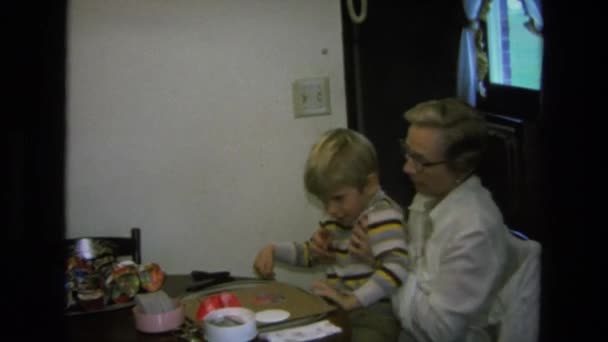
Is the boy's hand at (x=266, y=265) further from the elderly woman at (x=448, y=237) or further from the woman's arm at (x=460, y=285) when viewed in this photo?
the woman's arm at (x=460, y=285)

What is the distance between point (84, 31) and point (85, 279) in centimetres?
92

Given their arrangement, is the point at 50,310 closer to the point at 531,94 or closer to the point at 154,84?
the point at 531,94

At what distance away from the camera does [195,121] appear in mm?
1906

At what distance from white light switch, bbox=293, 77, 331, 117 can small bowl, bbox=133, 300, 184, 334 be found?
963mm

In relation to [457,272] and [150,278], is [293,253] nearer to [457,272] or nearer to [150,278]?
[150,278]

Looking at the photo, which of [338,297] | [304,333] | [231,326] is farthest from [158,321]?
[338,297]

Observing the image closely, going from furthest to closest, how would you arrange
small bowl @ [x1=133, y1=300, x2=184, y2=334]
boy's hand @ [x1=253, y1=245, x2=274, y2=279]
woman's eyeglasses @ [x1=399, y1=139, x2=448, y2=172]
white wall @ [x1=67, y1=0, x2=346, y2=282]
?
white wall @ [x1=67, y1=0, x2=346, y2=282], boy's hand @ [x1=253, y1=245, x2=274, y2=279], woman's eyeglasses @ [x1=399, y1=139, x2=448, y2=172], small bowl @ [x1=133, y1=300, x2=184, y2=334]

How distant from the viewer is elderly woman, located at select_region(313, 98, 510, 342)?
1225 millimetres

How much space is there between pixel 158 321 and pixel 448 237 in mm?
634

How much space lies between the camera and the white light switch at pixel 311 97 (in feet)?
6.20

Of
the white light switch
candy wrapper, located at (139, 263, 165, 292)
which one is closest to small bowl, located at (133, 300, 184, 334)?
candy wrapper, located at (139, 263, 165, 292)

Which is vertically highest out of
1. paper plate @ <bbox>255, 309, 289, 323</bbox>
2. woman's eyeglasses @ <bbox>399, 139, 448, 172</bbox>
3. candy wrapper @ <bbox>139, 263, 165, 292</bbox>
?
woman's eyeglasses @ <bbox>399, 139, 448, 172</bbox>

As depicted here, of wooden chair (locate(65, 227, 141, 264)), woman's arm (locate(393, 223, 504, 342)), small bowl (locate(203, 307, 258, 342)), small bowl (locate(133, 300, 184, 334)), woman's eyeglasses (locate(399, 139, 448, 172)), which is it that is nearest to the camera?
small bowl (locate(203, 307, 258, 342))

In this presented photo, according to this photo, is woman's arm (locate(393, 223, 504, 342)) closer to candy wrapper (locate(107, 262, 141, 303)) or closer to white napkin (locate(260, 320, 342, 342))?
white napkin (locate(260, 320, 342, 342))
